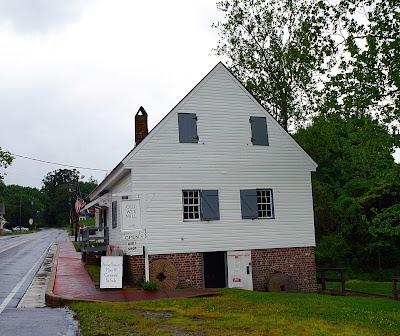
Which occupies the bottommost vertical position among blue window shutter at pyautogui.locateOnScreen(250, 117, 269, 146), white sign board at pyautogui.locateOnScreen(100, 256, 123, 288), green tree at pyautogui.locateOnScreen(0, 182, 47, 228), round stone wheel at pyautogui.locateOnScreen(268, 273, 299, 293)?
round stone wheel at pyautogui.locateOnScreen(268, 273, 299, 293)

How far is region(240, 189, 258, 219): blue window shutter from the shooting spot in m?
19.8

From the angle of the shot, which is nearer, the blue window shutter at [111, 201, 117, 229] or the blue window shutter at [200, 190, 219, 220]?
the blue window shutter at [200, 190, 219, 220]

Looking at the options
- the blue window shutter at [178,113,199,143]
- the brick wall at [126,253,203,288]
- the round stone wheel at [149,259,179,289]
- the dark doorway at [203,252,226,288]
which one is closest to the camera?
the round stone wheel at [149,259,179,289]

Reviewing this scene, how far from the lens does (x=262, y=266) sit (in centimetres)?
1998

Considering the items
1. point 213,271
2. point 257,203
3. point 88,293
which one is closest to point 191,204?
point 257,203

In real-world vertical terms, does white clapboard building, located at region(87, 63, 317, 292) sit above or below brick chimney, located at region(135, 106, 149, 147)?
below

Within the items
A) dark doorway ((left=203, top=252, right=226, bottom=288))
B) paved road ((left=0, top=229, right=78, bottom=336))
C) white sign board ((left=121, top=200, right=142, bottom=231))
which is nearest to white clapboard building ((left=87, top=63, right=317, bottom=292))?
white sign board ((left=121, top=200, right=142, bottom=231))

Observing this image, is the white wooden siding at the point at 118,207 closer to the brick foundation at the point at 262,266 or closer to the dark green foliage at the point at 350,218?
the brick foundation at the point at 262,266

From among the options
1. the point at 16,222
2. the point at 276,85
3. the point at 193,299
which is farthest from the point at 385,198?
the point at 16,222

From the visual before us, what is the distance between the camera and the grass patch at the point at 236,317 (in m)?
10.1

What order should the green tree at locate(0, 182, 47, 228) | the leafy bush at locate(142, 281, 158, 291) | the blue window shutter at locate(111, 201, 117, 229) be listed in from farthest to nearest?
1. the green tree at locate(0, 182, 47, 228)
2. the blue window shutter at locate(111, 201, 117, 229)
3. the leafy bush at locate(142, 281, 158, 291)

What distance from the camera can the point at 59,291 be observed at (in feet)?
50.7

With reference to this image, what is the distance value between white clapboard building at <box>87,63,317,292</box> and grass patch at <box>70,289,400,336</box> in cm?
430

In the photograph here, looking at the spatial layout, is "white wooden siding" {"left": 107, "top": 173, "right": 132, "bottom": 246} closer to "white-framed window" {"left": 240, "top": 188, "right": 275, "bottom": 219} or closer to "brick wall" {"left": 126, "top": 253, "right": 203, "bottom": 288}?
"brick wall" {"left": 126, "top": 253, "right": 203, "bottom": 288}
